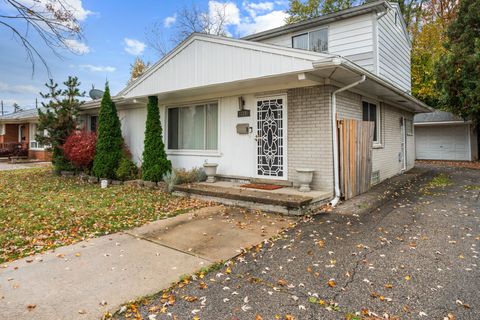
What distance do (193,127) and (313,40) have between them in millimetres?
5538

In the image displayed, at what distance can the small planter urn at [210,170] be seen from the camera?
8133 mm

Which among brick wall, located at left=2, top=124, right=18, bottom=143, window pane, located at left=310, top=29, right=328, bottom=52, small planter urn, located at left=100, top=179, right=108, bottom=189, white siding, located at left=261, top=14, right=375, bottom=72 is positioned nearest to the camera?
Answer: small planter urn, located at left=100, top=179, right=108, bottom=189

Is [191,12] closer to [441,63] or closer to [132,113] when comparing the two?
[132,113]

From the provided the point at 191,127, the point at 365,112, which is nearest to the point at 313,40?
the point at 365,112

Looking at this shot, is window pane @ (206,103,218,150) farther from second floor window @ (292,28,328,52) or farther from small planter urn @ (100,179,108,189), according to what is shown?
second floor window @ (292,28,328,52)

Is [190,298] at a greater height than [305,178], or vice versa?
[305,178]

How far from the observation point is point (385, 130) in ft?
32.3

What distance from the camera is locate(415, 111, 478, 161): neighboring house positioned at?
17453 mm

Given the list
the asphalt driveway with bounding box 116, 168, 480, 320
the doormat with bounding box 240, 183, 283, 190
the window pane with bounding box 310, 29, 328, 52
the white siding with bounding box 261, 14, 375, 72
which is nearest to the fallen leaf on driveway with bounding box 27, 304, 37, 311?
the asphalt driveway with bounding box 116, 168, 480, 320

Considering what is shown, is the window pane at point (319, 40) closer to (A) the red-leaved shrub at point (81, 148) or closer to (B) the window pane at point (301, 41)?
(B) the window pane at point (301, 41)

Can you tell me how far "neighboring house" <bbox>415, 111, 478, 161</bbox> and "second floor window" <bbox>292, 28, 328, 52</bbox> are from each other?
11.0 m

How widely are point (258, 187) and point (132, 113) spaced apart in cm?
629

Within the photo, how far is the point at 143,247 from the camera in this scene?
4047 mm

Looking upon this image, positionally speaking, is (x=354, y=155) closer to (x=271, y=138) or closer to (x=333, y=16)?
(x=271, y=138)
